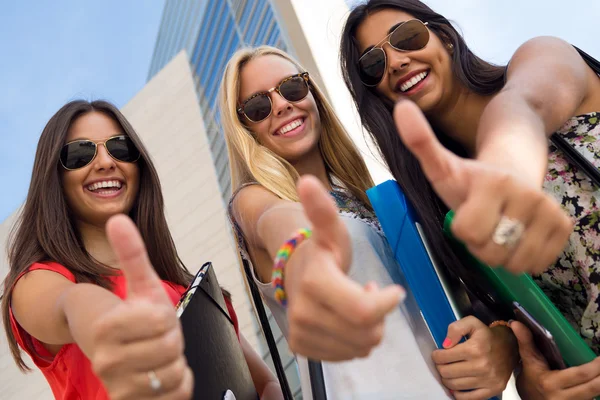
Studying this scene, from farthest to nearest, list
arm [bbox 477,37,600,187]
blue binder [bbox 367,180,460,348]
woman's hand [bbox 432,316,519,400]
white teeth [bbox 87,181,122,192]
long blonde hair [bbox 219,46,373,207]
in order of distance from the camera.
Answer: white teeth [bbox 87,181,122,192] → long blonde hair [bbox 219,46,373,207] → blue binder [bbox 367,180,460,348] → woman's hand [bbox 432,316,519,400] → arm [bbox 477,37,600,187]

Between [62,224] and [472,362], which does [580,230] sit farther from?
[62,224]

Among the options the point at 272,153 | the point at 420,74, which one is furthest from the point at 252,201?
the point at 420,74

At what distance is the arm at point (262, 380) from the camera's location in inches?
81.5

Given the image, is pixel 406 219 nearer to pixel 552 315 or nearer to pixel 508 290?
pixel 508 290

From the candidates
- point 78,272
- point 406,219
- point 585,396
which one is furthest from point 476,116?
point 78,272

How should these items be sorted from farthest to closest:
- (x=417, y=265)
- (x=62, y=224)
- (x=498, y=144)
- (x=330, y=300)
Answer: (x=62, y=224)
(x=417, y=265)
(x=498, y=144)
(x=330, y=300)

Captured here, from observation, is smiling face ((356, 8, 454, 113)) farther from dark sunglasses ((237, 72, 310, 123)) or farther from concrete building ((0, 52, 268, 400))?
concrete building ((0, 52, 268, 400))

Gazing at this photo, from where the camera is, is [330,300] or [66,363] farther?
[66,363]

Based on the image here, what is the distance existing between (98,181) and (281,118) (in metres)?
0.79

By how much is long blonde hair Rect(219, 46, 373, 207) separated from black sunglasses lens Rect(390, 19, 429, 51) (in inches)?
20.2

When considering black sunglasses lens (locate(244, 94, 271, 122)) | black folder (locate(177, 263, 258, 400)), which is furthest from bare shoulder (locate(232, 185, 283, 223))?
black sunglasses lens (locate(244, 94, 271, 122))

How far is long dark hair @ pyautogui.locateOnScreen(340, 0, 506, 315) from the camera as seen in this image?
5.23 ft

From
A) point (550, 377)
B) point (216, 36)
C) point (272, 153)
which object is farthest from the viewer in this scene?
point (216, 36)

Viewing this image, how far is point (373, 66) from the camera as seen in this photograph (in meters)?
2.06
